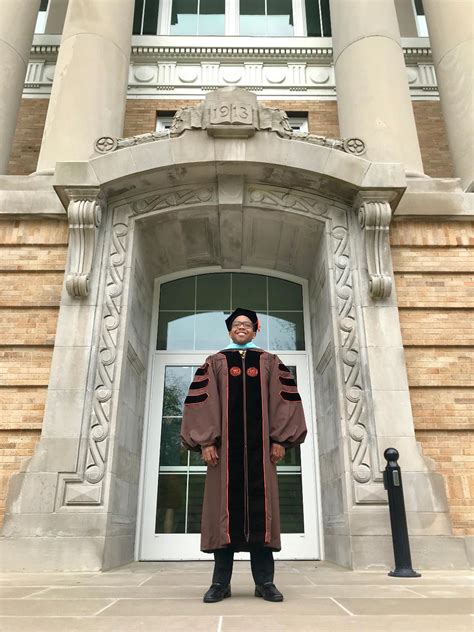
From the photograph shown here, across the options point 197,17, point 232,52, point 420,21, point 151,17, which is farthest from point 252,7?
point 420,21

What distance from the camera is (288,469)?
7535 mm

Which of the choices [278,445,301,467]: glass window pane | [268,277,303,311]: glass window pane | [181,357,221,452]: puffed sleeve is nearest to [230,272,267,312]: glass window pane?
[268,277,303,311]: glass window pane

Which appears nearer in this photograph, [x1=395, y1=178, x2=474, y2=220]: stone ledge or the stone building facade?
the stone building facade

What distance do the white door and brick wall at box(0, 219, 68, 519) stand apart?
2033 millimetres

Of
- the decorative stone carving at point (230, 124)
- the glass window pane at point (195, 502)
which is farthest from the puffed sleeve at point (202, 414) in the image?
the decorative stone carving at point (230, 124)

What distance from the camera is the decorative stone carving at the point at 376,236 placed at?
256 inches

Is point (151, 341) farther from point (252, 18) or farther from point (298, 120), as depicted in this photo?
point (252, 18)

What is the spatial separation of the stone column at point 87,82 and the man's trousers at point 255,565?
579 centimetres

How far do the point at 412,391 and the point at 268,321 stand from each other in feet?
9.46

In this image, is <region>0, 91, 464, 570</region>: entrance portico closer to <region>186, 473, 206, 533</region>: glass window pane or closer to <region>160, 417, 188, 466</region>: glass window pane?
<region>160, 417, 188, 466</region>: glass window pane

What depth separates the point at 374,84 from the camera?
8.30 metres

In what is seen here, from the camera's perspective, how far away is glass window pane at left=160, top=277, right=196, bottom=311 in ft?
28.1

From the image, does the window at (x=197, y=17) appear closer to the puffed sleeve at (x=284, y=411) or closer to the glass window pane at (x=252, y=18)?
the glass window pane at (x=252, y=18)

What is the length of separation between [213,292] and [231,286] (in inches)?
12.6
